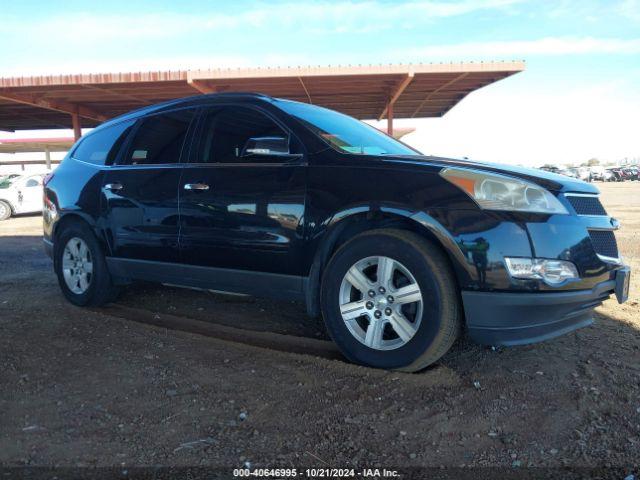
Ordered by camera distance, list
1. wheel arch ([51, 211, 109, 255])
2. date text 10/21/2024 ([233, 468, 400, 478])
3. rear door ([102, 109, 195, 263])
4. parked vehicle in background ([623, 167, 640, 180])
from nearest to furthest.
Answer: date text 10/21/2024 ([233, 468, 400, 478]) → rear door ([102, 109, 195, 263]) → wheel arch ([51, 211, 109, 255]) → parked vehicle in background ([623, 167, 640, 180])

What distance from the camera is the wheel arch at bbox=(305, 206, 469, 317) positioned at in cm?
281

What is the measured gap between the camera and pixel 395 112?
20641 mm

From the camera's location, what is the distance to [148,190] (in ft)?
13.3

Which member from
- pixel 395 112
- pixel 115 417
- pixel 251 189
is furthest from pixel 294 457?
pixel 395 112

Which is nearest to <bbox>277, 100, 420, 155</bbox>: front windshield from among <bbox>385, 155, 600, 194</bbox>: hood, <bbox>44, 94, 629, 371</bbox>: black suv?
<bbox>44, 94, 629, 371</bbox>: black suv

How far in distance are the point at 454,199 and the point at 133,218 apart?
2667 mm

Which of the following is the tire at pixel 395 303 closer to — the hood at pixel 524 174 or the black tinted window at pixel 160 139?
the hood at pixel 524 174

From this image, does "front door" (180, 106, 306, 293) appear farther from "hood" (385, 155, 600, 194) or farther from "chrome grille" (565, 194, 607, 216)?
"chrome grille" (565, 194, 607, 216)

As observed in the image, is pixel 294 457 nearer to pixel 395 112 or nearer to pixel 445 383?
pixel 445 383

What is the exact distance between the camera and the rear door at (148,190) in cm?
393

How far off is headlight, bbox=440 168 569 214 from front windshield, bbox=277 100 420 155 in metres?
0.81

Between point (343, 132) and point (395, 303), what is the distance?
58.6 inches

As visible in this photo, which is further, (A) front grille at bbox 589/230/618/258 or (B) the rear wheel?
(B) the rear wheel

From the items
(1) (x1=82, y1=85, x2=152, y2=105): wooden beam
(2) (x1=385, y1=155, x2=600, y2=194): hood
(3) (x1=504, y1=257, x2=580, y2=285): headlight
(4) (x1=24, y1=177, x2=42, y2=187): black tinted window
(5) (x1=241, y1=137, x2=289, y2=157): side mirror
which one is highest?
(1) (x1=82, y1=85, x2=152, y2=105): wooden beam
